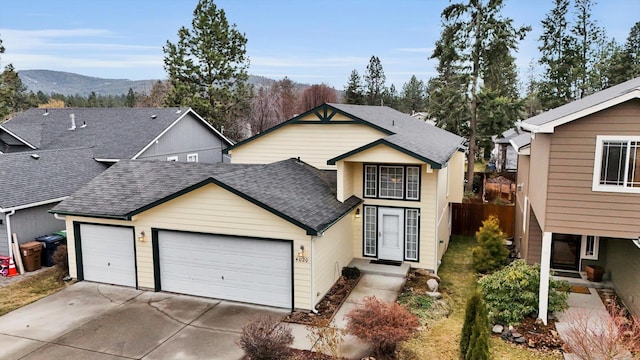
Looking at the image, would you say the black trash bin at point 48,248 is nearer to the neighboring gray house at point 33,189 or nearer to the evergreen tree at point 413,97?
the neighboring gray house at point 33,189

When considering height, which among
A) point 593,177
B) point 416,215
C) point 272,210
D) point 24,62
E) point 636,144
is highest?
point 24,62

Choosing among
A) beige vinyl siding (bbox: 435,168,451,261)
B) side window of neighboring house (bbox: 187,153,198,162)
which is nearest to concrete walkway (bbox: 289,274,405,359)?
beige vinyl siding (bbox: 435,168,451,261)

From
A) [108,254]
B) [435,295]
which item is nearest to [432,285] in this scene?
[435,295]

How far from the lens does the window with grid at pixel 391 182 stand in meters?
14.3

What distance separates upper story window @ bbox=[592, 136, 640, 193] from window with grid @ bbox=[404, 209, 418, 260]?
566 cm

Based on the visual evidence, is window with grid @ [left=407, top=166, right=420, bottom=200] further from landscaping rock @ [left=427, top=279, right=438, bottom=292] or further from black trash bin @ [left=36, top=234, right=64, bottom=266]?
black trash bin @ [left=36, top=234, right=64, bottom=266]

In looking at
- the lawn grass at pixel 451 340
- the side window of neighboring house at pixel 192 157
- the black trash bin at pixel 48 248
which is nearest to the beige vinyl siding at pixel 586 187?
the lawn grass at pixel 451 340

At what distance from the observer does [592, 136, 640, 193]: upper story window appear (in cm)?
933

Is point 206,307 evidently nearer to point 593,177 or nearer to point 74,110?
point 593,177

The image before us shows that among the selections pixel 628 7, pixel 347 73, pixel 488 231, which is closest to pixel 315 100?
pixel 347 73

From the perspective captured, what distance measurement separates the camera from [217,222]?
11.8m

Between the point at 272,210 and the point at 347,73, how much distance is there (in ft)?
210

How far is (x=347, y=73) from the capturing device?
236ft

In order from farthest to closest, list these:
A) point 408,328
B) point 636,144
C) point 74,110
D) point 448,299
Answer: point 74,110
point 448,299
point 636,144
point 408,328
